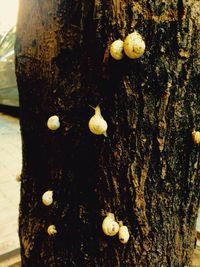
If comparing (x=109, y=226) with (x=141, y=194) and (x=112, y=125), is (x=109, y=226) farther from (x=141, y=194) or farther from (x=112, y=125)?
(x=112, y=125)

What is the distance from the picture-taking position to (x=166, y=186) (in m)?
1.04

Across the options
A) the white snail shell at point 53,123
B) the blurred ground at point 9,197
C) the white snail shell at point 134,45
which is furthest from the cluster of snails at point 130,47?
the blurred ground at point 9,197

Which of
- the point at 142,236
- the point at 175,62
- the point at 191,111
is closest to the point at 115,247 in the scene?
the point at 142,236

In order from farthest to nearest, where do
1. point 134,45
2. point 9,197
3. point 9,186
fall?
point 9,186, point 9,197, point 134,45

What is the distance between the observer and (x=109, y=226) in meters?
1.02

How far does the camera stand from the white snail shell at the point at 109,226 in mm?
1021

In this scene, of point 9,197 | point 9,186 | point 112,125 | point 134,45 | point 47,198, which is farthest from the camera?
point 9,186

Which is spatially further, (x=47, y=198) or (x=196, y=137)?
(x=47, y=198)

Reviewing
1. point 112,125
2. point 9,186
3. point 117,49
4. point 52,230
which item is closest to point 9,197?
point 9,186

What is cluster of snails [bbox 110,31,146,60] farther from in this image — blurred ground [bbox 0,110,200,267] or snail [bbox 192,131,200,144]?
blurred ground [bbox 0,110,200,267]

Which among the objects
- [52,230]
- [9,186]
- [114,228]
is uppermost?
[114,228]

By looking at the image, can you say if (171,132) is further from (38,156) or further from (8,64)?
(8,64)

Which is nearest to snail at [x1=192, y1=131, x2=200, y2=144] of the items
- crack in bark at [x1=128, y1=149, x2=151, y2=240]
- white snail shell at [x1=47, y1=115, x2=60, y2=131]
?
crack in bark at [x1=128, y1=149, x2=151, y2=240]

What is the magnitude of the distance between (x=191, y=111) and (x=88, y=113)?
341mm
